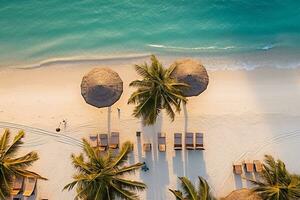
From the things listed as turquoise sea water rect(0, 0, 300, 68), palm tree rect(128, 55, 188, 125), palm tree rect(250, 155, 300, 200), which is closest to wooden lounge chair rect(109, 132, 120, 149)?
palm tree rect(128, 55, 188, 125)

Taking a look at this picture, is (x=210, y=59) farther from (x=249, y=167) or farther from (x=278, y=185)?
(x=278, y=185)

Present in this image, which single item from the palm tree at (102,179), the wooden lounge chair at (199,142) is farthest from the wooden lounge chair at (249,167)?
the palm tree at (102,179)

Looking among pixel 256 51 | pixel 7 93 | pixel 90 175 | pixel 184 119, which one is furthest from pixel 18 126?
pixel 256 51

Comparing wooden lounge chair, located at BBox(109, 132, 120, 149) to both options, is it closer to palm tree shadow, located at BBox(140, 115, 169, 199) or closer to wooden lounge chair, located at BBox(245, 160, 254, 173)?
palm tree shadow, located at BBox(140, 115, 169, 199)

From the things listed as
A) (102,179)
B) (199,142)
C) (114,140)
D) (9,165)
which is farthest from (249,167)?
(9,165)

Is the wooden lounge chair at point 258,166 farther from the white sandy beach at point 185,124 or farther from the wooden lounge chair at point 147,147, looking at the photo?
the wooden lounge chair at point 147,147

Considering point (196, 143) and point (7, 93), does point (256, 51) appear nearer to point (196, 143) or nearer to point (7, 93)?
point (196, 143)
